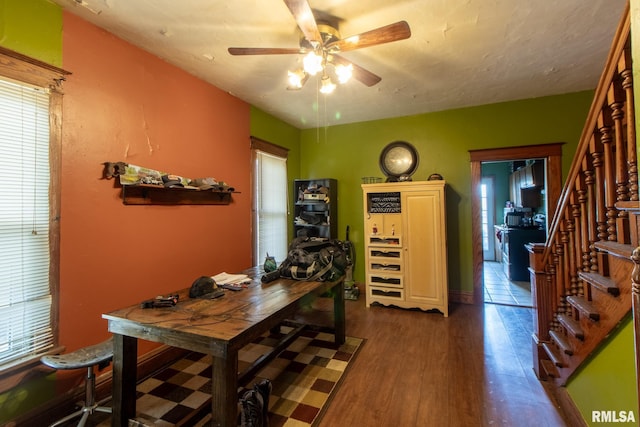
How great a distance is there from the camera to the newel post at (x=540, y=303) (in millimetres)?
2125

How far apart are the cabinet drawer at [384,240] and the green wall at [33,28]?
345cm

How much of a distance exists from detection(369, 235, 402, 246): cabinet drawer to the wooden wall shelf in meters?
1.96

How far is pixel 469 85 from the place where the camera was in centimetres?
321

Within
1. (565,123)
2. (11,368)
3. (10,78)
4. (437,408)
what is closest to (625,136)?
(437,408)

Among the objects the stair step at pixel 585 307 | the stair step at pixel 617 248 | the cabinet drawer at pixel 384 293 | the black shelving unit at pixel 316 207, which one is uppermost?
the black shelving unit at pixel 316 207

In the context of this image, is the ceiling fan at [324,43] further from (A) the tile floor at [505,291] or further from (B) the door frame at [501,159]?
(A) the tile floor at [505,291]

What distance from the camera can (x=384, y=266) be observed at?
3.78 m

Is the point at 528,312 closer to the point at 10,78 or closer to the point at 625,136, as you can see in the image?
the point at 625,136

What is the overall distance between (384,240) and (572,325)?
7.29 feet

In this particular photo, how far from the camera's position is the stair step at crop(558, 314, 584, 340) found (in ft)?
5.22

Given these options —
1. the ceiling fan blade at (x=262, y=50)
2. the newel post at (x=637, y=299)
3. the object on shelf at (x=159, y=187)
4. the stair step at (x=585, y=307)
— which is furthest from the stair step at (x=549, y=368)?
the object on shelf at (x=159, y=187)

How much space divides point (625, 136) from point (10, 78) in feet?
10.9

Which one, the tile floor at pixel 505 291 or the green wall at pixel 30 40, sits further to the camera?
the tile floor at pixel 505 291

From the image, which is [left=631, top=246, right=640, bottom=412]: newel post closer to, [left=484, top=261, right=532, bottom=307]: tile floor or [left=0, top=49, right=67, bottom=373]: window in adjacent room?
[left=0, top=49, right=67, bottom=373]: window in adjacent room
